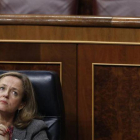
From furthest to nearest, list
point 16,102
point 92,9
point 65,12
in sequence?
point 92,9 < point 65,12 < point 16,102

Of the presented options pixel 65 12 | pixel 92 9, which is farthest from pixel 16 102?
pixel 92 9

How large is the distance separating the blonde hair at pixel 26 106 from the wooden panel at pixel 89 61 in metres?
0.24

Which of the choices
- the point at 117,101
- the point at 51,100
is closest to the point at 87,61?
the point at 117,101

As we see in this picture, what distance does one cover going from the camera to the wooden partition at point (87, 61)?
128 centimetres

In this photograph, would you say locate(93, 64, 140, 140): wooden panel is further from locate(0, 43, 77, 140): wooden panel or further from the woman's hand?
the woman's hand

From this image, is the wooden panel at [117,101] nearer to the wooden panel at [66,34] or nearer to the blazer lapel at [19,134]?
the wooden panel at [66,34]

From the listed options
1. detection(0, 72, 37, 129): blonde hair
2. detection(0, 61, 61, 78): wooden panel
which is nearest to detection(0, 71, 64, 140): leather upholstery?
detection(0, 72, 37, 129): blonde hair

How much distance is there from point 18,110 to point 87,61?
0.28m

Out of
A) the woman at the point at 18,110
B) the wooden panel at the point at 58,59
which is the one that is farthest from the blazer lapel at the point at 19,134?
the wooden panel at the point at 58,59

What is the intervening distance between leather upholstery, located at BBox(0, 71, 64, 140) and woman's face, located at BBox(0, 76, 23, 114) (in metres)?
0.04

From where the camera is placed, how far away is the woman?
1.08 m

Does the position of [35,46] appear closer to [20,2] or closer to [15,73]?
[15,73]

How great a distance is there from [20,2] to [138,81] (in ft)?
1.85

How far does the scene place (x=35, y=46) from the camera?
4.32 feet
